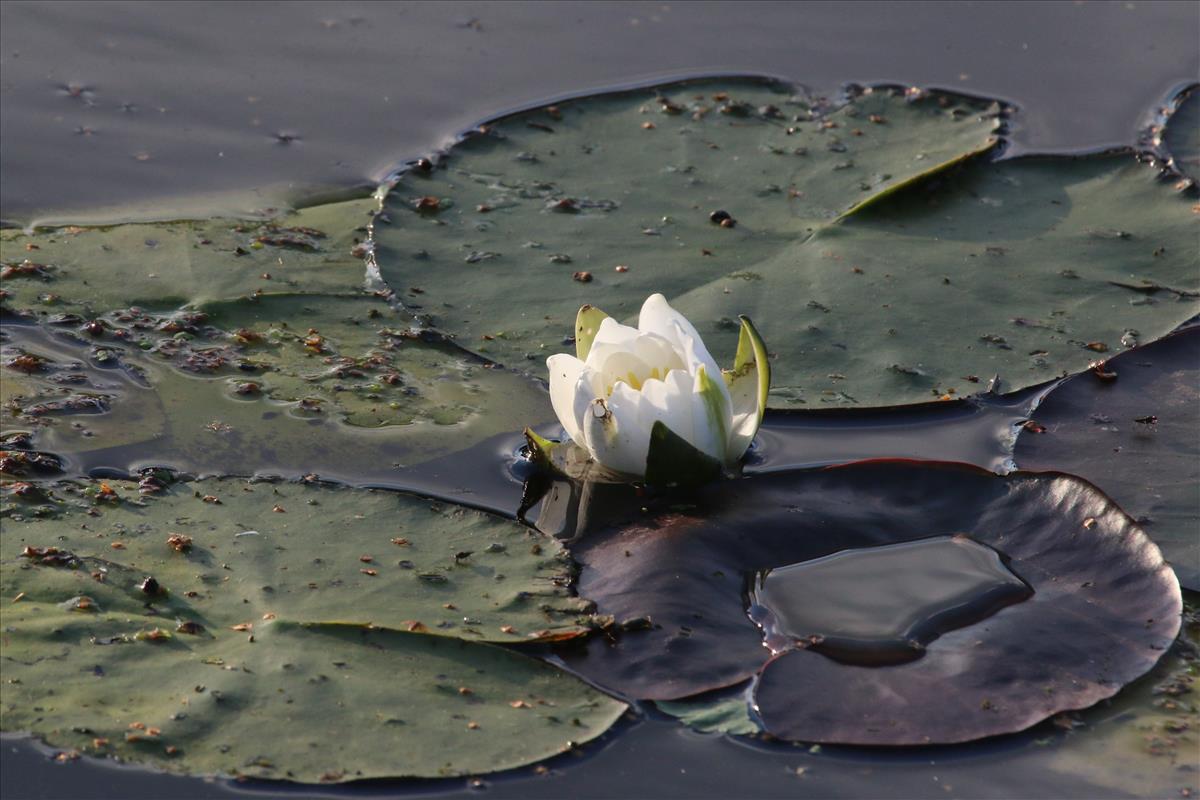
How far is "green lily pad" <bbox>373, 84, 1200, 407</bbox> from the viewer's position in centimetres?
369

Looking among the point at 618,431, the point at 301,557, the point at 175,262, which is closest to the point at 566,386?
the point at 618,431

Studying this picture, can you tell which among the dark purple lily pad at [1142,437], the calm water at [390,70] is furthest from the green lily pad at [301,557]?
the calm water at [390,70]

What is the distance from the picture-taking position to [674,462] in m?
3.07

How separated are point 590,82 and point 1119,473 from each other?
2.94 meters

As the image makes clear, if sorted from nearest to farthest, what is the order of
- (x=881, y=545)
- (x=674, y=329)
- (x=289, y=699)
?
1. (x=289, y=699)
2. (x=881, y=545)
3. (x=674, y=329)

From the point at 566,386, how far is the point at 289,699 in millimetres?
1020

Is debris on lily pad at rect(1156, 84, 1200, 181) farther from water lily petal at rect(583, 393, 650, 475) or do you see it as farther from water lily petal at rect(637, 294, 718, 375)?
water lily petal at rect(583, 393, 650, 475)

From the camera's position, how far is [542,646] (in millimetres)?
2771

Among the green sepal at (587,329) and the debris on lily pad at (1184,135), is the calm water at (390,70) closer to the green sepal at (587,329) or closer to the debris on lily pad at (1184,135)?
the debris on lily pad at (1184,135)

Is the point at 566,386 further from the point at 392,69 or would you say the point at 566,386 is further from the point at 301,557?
the point at 392,69

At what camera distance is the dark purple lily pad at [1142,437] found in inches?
121

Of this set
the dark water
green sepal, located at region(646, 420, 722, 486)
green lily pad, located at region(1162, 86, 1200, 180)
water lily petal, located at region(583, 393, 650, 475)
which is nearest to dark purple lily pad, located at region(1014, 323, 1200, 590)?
green sepal, located at region(646, 420, 722, 486)

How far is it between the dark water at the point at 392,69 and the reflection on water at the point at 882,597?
2411mm

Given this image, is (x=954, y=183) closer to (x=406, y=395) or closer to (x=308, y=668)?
(x=406, y=395)
